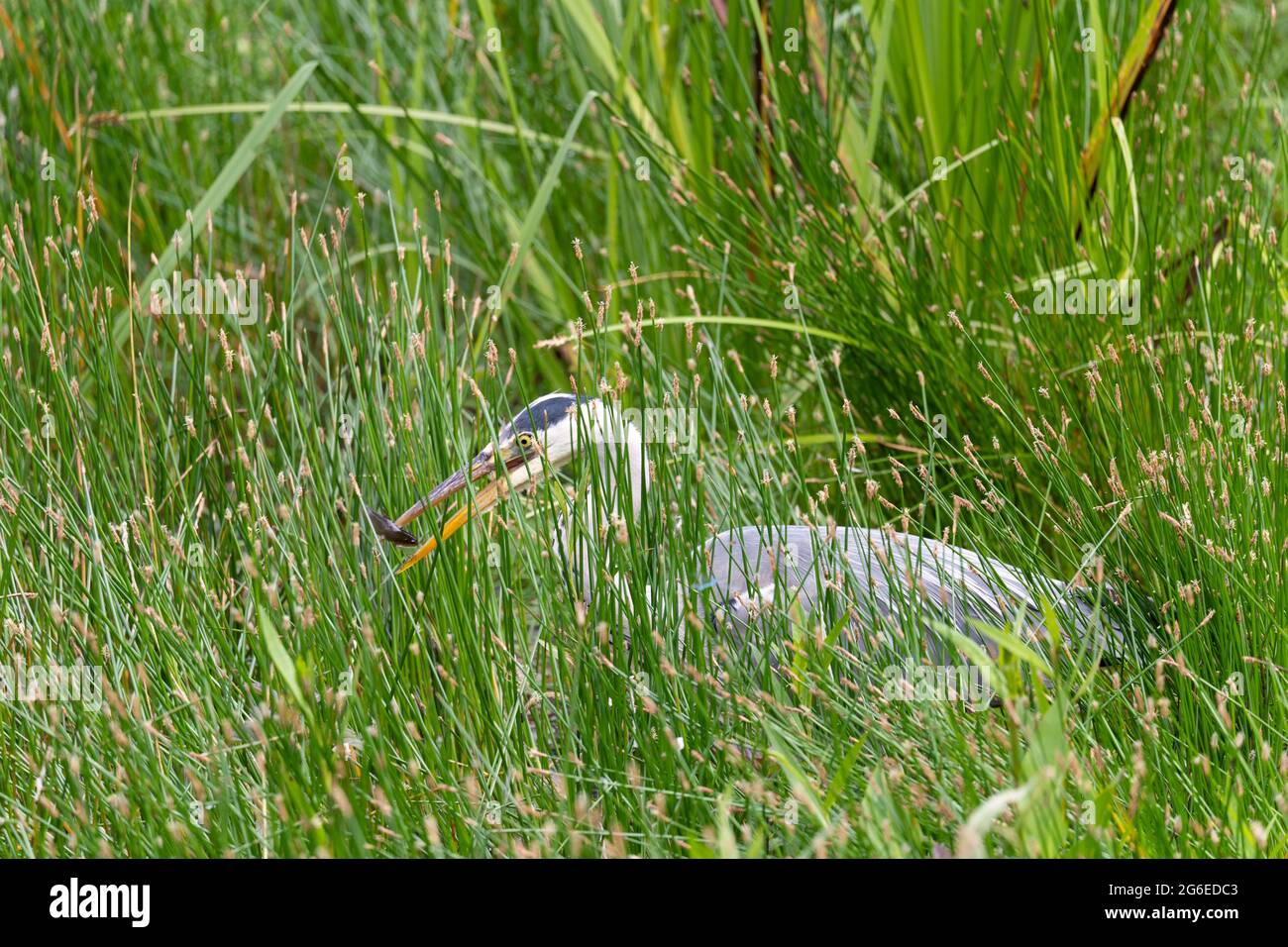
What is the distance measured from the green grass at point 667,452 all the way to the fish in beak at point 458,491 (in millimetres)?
45

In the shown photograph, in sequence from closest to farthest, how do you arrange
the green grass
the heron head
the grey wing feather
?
the green grass → the grey wing feather → the heron head

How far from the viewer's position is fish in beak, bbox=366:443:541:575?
1.83m

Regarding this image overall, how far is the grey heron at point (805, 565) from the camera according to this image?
1759 mm

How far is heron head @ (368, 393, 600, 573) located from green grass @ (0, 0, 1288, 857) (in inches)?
2.1

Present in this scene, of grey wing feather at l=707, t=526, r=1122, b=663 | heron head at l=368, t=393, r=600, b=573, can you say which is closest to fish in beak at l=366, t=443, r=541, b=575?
heron head at l=368, t=393, r=600, b=573

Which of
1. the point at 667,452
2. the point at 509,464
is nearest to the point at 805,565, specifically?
the point at 667,452

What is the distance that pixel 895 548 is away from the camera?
2.15 m

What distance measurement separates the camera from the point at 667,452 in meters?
1.97

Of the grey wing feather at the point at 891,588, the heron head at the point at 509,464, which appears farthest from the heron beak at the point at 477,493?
the grey wing feather at the point at 891,588

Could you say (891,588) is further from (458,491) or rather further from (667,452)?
(458,491)

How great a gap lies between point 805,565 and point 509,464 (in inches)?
21.3

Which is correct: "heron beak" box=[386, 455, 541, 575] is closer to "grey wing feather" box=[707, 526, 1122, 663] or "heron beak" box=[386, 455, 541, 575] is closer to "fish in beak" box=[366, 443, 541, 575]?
"fish in beak" box=[366, 443, 541, 575]
